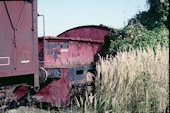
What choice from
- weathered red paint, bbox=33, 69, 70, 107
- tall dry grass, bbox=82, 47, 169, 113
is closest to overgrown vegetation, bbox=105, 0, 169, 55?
weathered red paint, bbox=33, 69, 70, 107

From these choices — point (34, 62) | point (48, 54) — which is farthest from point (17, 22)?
point (48, 54)

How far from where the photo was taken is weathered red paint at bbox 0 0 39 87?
429 centimetres

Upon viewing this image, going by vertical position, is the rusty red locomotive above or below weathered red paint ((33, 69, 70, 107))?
above

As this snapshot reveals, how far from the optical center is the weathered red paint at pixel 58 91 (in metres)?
5.36

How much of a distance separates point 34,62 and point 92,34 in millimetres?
4265

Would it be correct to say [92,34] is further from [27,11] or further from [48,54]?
[27,11]

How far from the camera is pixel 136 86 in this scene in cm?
390

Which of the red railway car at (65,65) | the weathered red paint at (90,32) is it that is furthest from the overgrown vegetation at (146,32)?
the red railway car at (65,65)

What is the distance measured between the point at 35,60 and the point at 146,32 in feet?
14.5

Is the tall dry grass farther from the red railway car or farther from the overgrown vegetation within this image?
the overgrown vegetation

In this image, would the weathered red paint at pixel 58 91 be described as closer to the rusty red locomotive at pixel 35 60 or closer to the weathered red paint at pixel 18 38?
the rusty red locomotive at pixel 35 60

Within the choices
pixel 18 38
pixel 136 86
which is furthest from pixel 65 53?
pixel 136 86

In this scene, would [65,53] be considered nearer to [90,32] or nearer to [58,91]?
[58,91]

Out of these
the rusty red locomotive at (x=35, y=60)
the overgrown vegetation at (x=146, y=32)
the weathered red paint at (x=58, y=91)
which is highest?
the overgrown vegetation at (x=146, y=32)
